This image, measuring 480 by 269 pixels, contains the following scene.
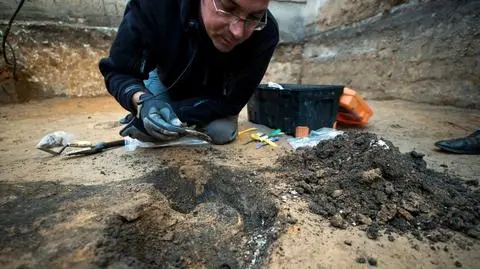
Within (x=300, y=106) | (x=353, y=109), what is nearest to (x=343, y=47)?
(x=353, y=109)

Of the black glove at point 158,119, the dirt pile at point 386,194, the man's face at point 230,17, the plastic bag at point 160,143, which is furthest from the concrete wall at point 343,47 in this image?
the black glove at point 158,119

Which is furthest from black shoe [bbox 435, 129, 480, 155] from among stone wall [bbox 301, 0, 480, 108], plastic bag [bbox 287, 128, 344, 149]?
stone wall [bbox 301, 0, 480, 108]

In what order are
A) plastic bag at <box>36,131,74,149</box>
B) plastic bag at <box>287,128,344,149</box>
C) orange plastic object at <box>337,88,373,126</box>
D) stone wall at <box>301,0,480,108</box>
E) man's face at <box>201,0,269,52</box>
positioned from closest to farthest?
1. man's face at <box>201,0,269,52</box>
2. plastic bag at <box>36,131,74,149</box>
3. plastic bag at <box>287,128,344,149</box>
4. orange plastic object at <box>337,88,373,126</box>
5. stone wall at <box>301,0,480,108</box>

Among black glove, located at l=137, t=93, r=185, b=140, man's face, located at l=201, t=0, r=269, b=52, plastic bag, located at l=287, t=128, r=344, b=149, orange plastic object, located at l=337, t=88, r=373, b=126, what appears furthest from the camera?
orange plastic object, located at l=337, t=88, r=373, b=126

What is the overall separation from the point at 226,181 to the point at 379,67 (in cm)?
298

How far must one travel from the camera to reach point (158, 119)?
153 centimetres

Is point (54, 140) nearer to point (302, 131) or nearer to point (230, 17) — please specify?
point (230, 17)

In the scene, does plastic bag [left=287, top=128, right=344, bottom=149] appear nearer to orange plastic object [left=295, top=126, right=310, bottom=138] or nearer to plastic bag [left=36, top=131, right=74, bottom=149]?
orange plastic object [left=295, top=126, right=310, bottom=138]

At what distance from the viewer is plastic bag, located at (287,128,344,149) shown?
2033 millimetres

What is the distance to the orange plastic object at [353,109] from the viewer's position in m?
2.40

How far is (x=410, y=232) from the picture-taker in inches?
41.2

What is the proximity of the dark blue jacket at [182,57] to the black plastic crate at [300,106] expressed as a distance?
42cm

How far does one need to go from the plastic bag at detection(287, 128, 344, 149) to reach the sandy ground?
12 cm

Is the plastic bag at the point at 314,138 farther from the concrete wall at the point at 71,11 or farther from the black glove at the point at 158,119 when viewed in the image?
the concrete wall at the point at 71,11
